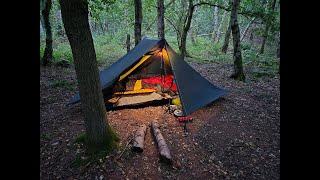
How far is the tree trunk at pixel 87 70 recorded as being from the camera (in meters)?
4.79

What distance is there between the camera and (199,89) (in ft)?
26.6

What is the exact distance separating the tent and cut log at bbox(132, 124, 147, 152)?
118 centimetres

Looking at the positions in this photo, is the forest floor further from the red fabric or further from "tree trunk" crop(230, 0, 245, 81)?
"tree trunk" crop(230, 0, 245, 81)

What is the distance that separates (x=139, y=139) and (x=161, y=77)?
420 centimetres

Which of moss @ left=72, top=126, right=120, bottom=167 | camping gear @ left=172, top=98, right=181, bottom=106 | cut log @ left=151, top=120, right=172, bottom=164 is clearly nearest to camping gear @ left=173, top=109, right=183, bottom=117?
camping gear @ left=172, top=98, right=181, bottom=106

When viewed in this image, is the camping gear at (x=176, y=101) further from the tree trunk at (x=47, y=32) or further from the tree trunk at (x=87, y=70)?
the tree trunk at (x=47, y=32)

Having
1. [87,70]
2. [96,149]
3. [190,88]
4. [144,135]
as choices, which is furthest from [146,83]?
[87,70]

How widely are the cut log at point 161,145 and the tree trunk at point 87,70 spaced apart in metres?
0.94

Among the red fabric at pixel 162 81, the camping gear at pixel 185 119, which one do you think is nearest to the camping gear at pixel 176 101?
the camping gear at pixel 185 119

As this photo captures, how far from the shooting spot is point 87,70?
5148mm

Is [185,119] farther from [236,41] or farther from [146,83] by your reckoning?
[236,41]

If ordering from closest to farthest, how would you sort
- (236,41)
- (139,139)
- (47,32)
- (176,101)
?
(139,139) < (176,101) < (236,41) < (47,32)
